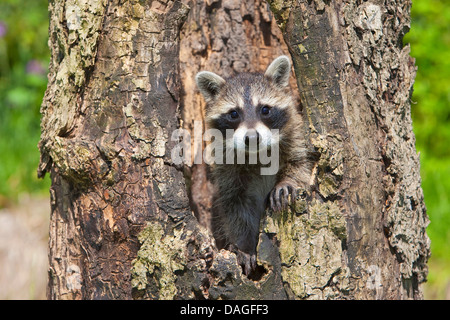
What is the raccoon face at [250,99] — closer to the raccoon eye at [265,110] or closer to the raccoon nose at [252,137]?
the raccoon eye at [265,110]

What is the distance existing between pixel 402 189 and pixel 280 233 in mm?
745

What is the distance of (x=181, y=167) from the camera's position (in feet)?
9.41

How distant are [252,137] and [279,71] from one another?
664mm

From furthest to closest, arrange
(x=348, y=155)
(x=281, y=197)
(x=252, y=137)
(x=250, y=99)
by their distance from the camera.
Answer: (x=250, y=99) < (x=252, y=137) < (x=281, y=197) < (x=348, y=155)

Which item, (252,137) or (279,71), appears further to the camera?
(279,71)

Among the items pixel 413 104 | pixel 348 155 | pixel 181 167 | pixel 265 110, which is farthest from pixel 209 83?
pixel 413 104

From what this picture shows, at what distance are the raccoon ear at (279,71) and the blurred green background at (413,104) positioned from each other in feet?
6.53

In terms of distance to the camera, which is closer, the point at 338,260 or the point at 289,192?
the point at 338,260

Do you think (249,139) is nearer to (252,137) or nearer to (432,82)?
(252,137)

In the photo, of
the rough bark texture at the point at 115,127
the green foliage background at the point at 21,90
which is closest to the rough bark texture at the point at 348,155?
the rough bark texture at the point at 115,127

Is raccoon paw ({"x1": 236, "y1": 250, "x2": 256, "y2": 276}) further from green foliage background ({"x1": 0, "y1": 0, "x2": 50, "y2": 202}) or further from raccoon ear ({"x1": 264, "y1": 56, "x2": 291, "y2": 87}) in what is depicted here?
green foliage background ({"x1": 0, "y1": 0, "x2": 50, "y2": 202})
